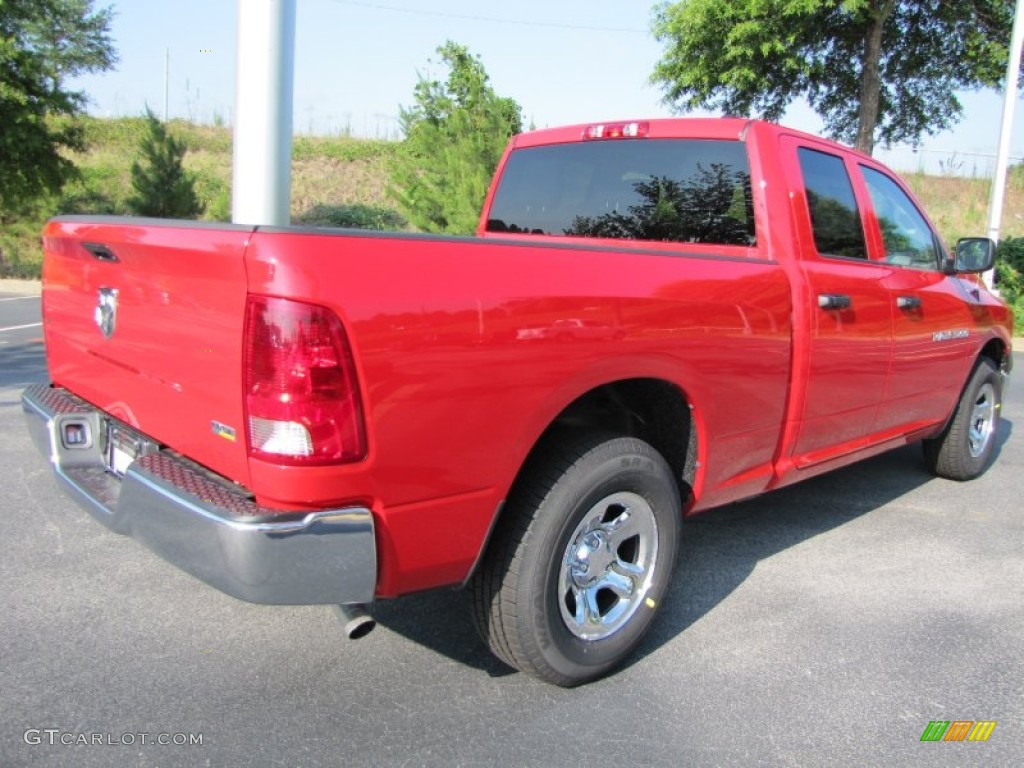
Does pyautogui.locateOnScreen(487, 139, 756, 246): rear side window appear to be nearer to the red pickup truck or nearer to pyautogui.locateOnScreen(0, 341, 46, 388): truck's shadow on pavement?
the red pickup truck

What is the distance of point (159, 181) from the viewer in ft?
69.8

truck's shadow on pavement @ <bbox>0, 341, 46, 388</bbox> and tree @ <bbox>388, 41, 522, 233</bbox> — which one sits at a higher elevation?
tree @ <bbox>388, 41, 522, 233</bbox>

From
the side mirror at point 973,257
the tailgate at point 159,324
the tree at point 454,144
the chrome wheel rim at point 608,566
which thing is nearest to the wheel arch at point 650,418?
the chrome wheel rim at point 608,566

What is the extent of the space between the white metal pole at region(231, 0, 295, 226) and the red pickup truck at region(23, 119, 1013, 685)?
6.72ft

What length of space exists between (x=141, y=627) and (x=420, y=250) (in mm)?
1879

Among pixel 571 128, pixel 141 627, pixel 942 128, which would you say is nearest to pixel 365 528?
pixel 141 627

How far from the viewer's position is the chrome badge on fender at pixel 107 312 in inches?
99.3

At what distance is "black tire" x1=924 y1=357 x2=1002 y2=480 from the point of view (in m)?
4.97

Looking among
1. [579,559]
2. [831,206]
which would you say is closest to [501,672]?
[579,559]

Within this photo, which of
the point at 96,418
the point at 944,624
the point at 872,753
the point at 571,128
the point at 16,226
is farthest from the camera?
the point at 16,226

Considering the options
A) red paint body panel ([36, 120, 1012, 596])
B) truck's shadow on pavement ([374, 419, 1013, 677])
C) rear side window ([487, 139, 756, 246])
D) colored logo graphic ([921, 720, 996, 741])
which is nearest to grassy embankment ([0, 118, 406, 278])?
rear side window ([487, 139, 756, 246])

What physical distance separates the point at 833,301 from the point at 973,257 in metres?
1.60

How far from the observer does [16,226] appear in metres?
22.8

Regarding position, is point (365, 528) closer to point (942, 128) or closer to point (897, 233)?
point (897, 233)
